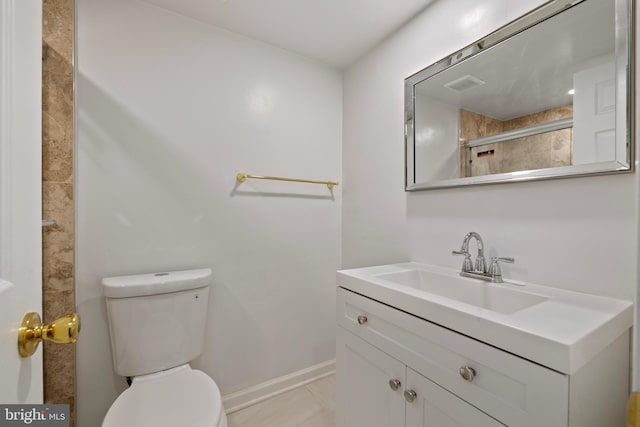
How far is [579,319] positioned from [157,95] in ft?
6.24

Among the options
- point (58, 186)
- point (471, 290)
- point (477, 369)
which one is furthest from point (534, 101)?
point (58, 186)

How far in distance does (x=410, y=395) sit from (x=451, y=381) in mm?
175

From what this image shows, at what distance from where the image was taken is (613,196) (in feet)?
2.91

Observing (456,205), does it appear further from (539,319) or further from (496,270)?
(539,319)

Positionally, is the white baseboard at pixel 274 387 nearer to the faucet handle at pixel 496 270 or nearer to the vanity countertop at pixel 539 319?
the vanity countertop at pixel 539 319

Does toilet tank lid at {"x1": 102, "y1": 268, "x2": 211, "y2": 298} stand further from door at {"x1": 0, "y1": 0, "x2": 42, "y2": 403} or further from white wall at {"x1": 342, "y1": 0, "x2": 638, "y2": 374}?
white wall at {"x1": 342, "y1": 0, "x2": 638, "y2": 374}

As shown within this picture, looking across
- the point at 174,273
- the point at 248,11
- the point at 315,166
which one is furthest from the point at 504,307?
the point at 248,11

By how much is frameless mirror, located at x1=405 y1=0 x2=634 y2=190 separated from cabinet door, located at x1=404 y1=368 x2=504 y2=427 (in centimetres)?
82

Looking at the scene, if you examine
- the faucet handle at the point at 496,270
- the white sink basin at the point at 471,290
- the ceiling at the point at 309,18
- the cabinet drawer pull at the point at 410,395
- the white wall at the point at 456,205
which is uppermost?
the ceiling at the point at 309,18

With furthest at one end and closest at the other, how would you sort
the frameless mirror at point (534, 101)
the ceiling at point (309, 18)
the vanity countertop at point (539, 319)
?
the ceiling at point (309, 18)
the frameless mirror at point (534, 101)
the vanity countertop at point (539, 319)

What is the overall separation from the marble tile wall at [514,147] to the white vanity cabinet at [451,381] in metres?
0.61

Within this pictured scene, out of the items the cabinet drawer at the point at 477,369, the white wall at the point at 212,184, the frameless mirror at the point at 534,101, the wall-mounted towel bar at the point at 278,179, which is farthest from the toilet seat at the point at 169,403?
the frameless mirror at the point at 534,101

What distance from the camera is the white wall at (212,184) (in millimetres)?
1310

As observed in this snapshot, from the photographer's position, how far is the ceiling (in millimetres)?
1430
